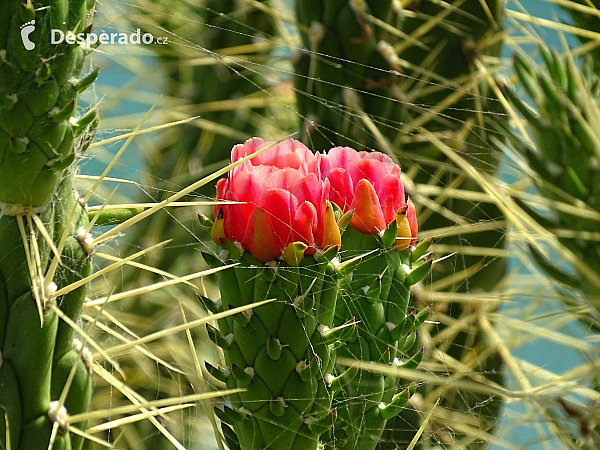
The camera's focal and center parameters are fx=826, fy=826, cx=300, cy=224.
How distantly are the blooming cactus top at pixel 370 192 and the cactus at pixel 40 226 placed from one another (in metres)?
0.23

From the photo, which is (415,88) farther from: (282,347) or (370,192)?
(282,347)

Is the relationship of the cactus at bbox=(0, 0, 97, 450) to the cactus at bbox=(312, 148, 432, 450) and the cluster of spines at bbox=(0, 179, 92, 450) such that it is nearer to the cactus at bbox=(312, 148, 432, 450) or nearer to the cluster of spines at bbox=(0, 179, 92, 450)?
the cluster of spines at bbox=(0, 179, 92, 450)

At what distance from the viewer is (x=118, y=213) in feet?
2.63

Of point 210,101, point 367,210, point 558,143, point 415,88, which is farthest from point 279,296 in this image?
point 210,101

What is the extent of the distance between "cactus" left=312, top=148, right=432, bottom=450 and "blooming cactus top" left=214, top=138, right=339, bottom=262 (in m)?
0.07

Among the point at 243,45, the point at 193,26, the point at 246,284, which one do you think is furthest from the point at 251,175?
the point at 193,26

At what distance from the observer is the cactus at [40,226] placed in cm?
66

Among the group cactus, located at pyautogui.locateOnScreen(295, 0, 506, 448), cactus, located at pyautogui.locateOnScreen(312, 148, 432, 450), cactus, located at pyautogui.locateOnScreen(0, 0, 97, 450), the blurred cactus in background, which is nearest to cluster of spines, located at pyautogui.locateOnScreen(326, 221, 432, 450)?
cactus, located at pyautogui.locateOnScreen(312, 148, 432, 450)

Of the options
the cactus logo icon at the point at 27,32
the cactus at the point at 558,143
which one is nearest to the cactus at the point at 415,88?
the cactus at the point at 558,143

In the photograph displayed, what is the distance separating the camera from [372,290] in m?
0.76

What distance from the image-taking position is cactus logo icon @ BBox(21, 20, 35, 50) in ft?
2.11

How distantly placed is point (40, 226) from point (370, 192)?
0.29 m

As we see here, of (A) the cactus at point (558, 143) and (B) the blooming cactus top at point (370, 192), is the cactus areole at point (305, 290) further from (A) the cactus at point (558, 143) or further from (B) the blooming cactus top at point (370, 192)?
(A) the cactus at point (558, 143)

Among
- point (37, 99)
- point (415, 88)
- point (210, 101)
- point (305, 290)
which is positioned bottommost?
point (210, 101)
